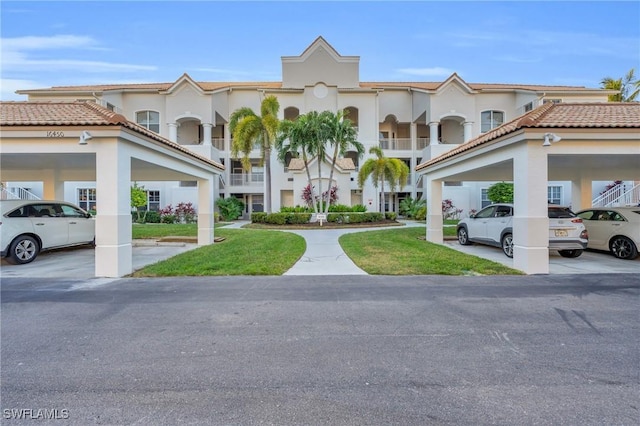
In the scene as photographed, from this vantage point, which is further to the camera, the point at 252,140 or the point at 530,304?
the point at 252,140

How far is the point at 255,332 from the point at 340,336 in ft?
3.68

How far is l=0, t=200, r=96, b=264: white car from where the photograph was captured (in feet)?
30.1

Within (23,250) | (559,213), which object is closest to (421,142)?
(559,213)

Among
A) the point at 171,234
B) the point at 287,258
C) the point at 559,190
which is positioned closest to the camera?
the point at 287,258

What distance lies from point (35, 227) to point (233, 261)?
18.6 ft

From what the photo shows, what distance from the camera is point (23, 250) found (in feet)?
31.3

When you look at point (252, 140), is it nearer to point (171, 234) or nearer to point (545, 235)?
point (171, 234)

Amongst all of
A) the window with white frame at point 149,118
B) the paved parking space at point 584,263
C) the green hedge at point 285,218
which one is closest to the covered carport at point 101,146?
the paved parking space at point 584,263

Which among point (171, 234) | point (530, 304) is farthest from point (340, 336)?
point (171, 234)

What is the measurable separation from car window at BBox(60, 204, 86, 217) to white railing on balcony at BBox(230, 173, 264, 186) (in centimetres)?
1914

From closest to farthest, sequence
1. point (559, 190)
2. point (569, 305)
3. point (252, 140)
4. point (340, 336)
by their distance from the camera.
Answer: point (340, 336)
point (569, 305)
point (252, 140)
point (559, 190)

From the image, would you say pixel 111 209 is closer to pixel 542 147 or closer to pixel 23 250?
pixel 23 250

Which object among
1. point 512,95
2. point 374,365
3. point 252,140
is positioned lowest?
point 374,365

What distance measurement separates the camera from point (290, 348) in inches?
161
